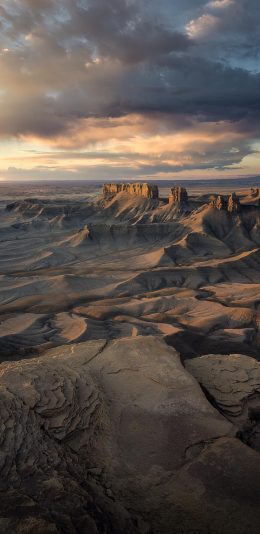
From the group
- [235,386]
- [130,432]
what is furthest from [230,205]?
[130,432]

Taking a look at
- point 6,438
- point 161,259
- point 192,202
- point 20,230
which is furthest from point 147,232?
point 6,438

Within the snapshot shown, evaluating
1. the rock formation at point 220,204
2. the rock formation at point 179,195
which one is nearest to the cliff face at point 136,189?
the rock formation at point 179,195

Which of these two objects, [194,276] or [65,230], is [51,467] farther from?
[65,230]

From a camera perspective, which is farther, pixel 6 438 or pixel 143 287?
pixel 143 287

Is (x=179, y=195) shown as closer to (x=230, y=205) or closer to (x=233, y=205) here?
(x=230, y=205)

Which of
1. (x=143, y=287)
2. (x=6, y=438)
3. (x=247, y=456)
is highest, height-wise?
(x=6, y=438)

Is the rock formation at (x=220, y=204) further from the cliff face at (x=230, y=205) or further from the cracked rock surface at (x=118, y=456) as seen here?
the cracked rock surface at (x=118, y=456)
